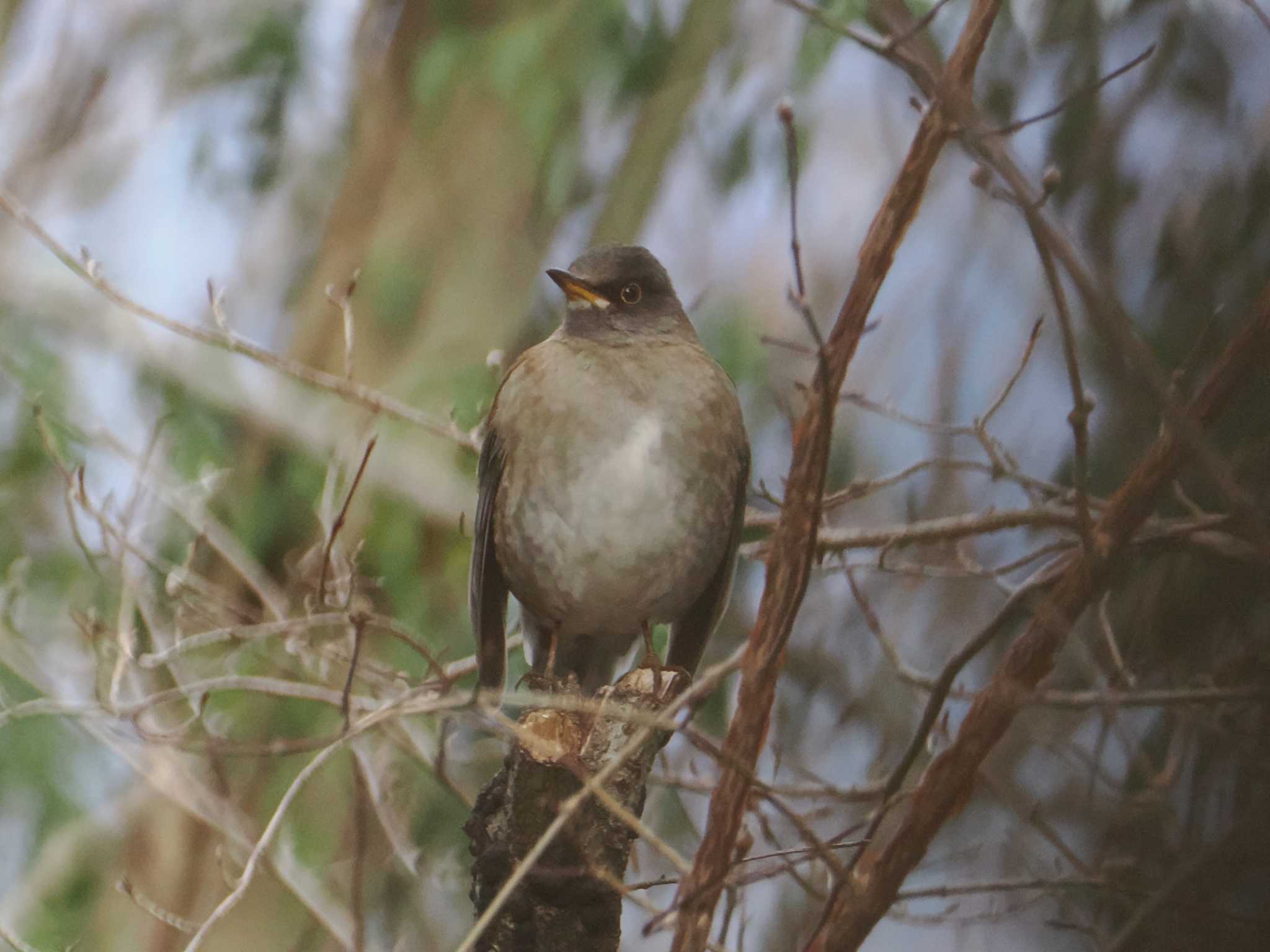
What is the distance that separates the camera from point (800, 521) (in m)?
1.16

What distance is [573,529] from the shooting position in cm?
144

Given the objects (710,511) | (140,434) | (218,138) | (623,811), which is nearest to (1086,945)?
(623,811)

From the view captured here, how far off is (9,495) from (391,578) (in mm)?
582

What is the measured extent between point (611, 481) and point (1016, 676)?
0.49 m

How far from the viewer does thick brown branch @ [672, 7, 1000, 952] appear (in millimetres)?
1114

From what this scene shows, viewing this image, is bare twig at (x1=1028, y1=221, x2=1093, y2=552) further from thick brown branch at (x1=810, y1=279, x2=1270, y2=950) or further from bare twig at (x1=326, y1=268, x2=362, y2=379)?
bare twig at (x1=326, y1=268, x2=362, y2=379)

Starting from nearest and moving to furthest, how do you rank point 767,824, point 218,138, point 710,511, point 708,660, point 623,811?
point 623,811
point 767,824
point 710,511
point 708,660
point 218,138

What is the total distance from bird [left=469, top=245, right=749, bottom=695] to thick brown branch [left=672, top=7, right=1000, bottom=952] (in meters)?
0.25

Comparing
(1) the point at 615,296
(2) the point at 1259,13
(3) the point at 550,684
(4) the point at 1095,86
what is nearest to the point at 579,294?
(1) the point at 615,296

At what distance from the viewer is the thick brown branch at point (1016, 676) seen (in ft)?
3.52

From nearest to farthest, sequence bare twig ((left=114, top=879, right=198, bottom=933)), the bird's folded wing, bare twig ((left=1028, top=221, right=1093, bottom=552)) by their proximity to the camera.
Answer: bare twig ((left=1028, top=221, right=1093, bottom=552)), the bird's folded wing, bare twig ((left=114, top=879, right=198, bottom=933))

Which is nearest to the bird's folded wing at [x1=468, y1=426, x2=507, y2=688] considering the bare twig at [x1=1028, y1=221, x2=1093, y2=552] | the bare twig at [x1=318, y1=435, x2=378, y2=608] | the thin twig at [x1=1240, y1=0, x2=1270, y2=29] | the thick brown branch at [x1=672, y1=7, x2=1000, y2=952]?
the bare twig at [x1=318, y1=435, x2=378, y2=608]

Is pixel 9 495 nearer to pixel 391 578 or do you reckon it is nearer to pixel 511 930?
pixel 391 578

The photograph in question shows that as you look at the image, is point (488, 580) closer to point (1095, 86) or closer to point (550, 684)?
point (550, 684)
